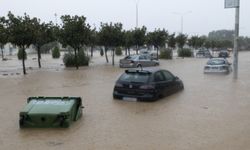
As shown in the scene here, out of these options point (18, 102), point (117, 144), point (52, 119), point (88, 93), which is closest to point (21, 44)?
point (88, 93)

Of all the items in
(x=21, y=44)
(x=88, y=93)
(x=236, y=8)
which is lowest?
(x=88, y=93)

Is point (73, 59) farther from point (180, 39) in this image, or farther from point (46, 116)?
point (180, 39)

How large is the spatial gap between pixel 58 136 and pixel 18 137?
0.96 meters

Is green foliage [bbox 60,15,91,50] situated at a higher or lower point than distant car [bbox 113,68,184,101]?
higher

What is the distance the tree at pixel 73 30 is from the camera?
35062mm

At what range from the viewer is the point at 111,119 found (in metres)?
11.9

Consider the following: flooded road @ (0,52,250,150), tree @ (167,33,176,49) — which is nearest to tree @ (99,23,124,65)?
tree @ (167,33,176,49)

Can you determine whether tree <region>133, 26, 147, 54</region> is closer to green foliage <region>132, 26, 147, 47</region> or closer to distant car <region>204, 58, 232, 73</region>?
green foliage <region>132, 26, 147, 47</region>

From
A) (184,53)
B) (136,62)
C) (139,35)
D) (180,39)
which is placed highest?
(139,35)

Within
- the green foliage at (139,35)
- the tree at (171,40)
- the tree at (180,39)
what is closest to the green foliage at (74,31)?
the green foliage at (139,35)

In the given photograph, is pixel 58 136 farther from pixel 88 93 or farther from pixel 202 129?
pixel 88 93

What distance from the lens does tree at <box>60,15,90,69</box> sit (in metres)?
35.1

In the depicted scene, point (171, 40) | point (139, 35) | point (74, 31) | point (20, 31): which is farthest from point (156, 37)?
point (20, 31)

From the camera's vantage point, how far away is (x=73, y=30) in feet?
115
